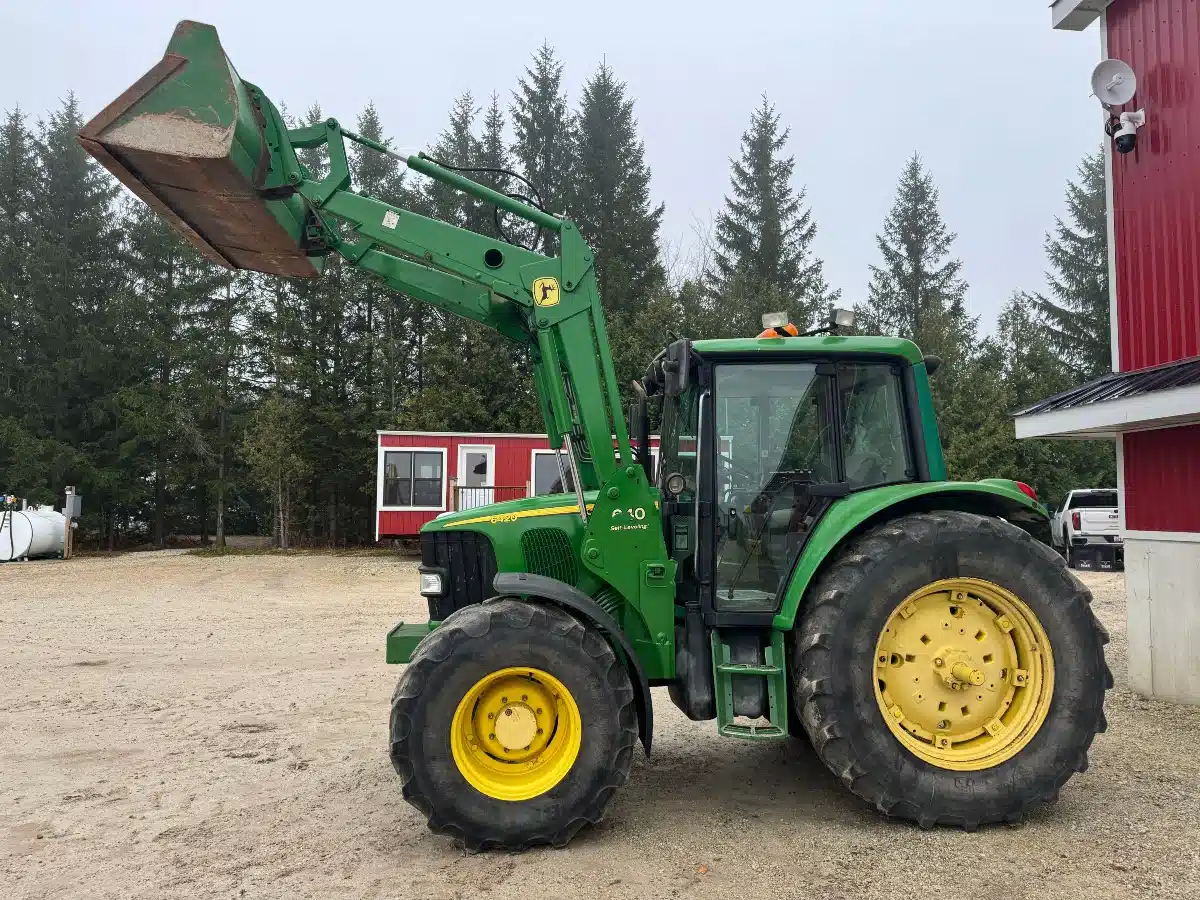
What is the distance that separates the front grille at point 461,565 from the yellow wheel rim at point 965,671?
204cm

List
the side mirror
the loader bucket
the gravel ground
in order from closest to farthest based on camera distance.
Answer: the gravel ground → the loader bucket → the side mirror

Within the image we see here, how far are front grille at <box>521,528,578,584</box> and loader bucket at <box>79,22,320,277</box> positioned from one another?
2128mm

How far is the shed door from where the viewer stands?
21.7 m

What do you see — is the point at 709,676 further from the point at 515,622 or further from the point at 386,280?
the point at 386,280

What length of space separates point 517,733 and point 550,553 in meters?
0.96

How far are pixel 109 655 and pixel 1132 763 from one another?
940 cm

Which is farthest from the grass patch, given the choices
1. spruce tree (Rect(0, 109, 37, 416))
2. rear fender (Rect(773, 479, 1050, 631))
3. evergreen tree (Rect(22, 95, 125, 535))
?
rear fender (Rect(773, 479, 1050, 631))

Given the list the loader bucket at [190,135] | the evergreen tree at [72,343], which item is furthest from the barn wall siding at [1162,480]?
the evergreen tree at [72,343]

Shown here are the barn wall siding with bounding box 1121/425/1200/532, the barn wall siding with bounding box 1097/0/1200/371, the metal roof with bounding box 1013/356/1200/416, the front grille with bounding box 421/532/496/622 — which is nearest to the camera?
the front grille with bounding box 421/532/496/622

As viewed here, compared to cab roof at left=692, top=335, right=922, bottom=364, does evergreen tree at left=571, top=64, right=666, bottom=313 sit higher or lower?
higher

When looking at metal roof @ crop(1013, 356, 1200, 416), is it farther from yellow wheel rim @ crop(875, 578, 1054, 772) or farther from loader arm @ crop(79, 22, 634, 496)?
loader arm @ crop(79, 22, 634, 496)

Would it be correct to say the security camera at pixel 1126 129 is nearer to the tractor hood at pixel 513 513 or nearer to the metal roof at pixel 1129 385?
the metal roof at pixel 1129 385

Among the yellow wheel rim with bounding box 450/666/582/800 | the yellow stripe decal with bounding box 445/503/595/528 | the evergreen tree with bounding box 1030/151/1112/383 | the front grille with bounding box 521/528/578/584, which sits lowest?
the yellow wheel rim with bounding box 450/666/582/800

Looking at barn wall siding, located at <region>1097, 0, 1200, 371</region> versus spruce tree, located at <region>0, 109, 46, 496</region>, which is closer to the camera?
barn wall siding, located at <region>1097, 0, 1200, 371</region>
